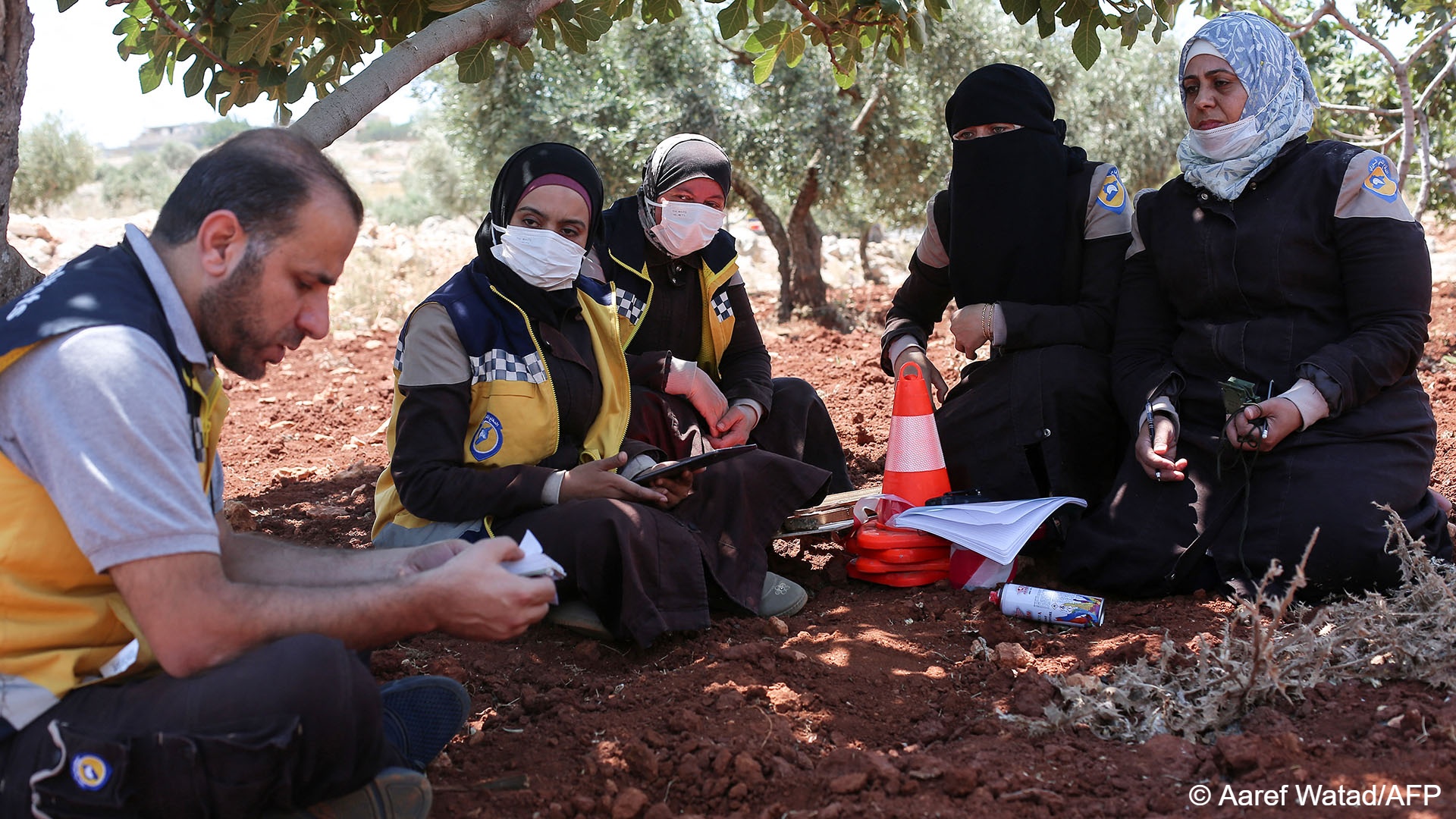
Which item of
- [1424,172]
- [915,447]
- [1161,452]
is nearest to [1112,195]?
[1161,452]

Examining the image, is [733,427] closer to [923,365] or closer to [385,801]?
[923,365]

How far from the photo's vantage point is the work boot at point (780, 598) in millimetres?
3457

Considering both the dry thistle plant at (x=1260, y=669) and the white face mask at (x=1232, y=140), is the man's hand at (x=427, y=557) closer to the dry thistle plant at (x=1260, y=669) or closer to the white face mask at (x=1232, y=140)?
the dry thistle plant at (x=1260, y=669)

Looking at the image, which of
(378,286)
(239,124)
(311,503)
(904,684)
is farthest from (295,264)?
(239,124)

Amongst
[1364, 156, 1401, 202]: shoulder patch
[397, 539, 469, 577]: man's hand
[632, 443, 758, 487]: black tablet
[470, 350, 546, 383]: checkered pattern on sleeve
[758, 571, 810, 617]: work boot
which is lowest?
[758, 571, 810, 617]: work boot

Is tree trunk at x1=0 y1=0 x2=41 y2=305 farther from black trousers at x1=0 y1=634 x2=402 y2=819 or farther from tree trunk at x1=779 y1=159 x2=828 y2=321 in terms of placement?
tree trunk at x1=779 y1=159 x2=828 y2=321

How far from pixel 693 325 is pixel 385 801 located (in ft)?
7.85

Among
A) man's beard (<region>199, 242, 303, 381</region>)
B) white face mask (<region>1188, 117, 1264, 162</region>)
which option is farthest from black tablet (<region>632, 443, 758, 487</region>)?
white face mask (<region>1188, 117, 1264, 162</region>)

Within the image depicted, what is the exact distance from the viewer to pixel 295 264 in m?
2.03

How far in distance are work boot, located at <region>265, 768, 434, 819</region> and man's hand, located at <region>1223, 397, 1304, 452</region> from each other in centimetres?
244

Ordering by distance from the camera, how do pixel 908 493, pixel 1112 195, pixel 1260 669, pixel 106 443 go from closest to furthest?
pixel 106 443 < pixel 1260 669 < pixel 908 493 < pixel 1112 195

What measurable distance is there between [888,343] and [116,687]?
9.84 ft

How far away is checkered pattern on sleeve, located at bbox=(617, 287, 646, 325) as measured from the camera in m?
3.97

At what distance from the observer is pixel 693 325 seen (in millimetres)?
4152
